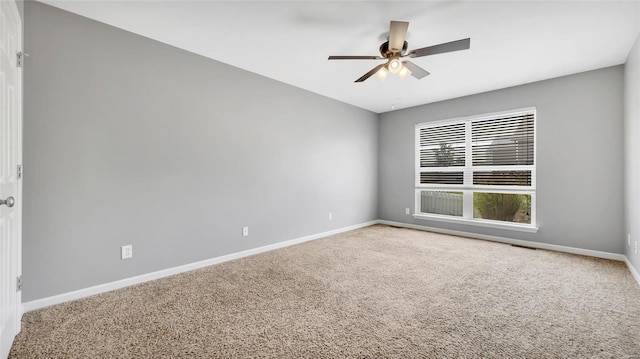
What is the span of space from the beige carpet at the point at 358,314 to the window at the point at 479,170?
4.21 ft

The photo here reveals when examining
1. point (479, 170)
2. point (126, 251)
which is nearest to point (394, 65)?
point (479, 170)

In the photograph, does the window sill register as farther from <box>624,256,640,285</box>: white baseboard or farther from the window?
<box>624,256,640,285</box>: white baseboard

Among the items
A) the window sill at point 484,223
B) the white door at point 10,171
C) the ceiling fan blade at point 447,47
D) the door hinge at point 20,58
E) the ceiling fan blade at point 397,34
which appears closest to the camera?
the white door at point 10,171

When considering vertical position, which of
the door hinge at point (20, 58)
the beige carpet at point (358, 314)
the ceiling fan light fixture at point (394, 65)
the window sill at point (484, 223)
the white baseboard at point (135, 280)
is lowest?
the beige carpet at point (358, 314)

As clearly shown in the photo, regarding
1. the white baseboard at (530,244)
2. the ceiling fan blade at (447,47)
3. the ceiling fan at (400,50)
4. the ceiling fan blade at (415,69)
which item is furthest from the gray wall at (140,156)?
the white baseboard at (530,244)

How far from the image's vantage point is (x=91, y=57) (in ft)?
7.86

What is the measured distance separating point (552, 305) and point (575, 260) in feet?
5.71

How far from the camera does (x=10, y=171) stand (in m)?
1.72

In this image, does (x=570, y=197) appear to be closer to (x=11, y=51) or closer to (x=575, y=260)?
(x=575, y=260)

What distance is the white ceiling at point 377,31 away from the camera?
223 cm

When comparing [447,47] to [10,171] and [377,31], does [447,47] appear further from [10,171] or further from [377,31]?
[10,171]

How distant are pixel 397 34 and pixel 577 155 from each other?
10.9 ft

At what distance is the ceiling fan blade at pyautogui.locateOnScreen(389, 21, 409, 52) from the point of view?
211 cm

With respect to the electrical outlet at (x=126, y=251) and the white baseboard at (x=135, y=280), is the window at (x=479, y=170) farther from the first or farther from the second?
the electrical outlet at (x=126, y=251)
